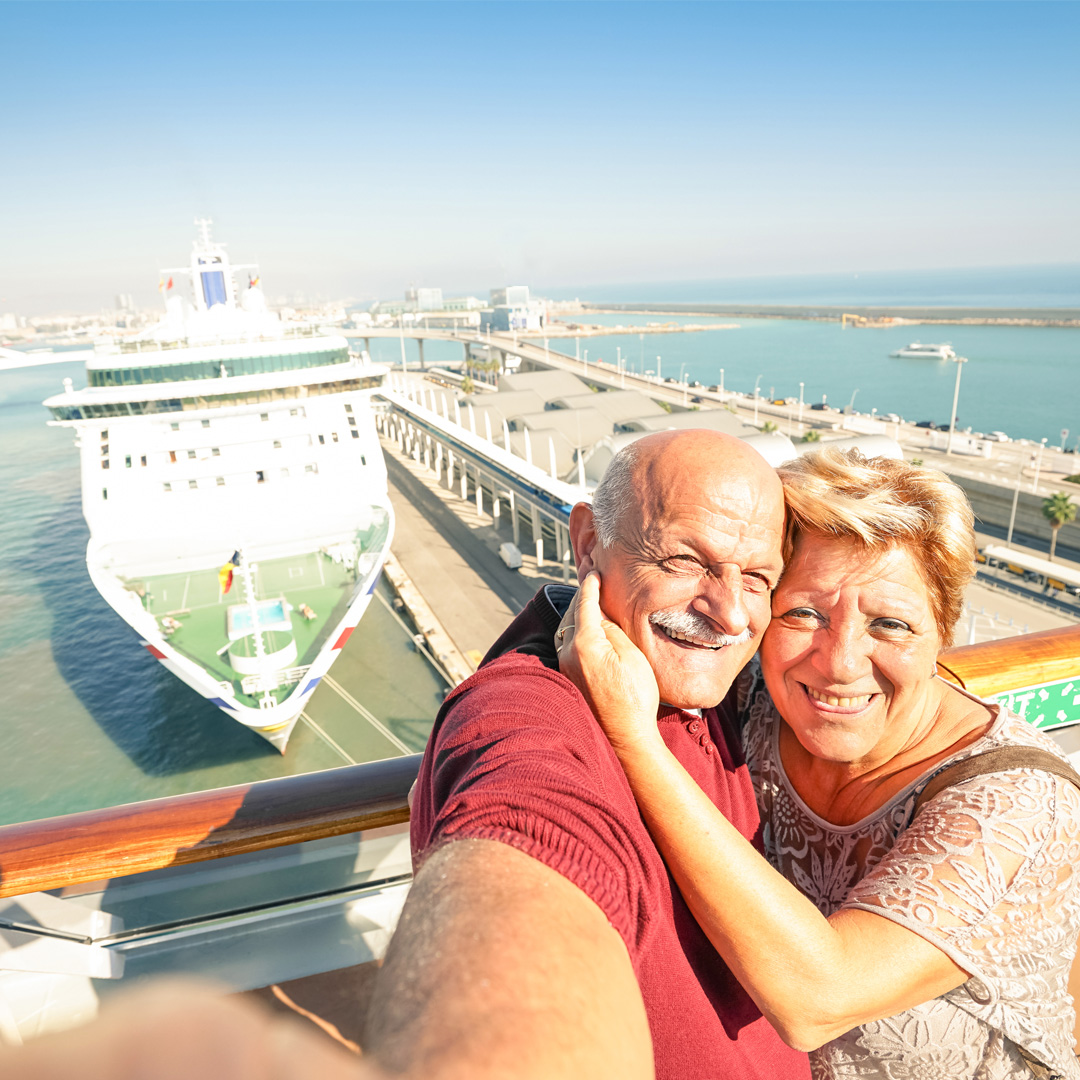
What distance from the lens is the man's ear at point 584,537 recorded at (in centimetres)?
153

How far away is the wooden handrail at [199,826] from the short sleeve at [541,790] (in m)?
0.39

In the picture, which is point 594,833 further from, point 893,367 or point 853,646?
point 893,367

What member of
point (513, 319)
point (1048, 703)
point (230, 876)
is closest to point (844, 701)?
point (1048, 703)

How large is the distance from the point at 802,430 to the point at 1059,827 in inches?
1399

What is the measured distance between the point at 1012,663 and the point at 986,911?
3.55 feet

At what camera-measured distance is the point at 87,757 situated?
13438mm

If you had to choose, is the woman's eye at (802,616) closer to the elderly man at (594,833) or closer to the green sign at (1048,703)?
the elderly man at (594,833)

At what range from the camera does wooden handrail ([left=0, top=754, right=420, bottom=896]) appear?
4.50 ft

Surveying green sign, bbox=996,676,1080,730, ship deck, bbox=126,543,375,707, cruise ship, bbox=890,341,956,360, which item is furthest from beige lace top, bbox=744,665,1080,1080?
cruise ship, bbox=890,341,956,360

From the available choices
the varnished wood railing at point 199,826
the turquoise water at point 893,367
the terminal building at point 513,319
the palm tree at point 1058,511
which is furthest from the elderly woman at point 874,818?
the terminal building at point 513,319

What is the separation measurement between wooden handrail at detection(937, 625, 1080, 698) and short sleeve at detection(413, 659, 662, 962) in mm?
1266

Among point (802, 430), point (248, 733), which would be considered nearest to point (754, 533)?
point (248, 733)

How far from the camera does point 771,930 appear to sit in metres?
1.03

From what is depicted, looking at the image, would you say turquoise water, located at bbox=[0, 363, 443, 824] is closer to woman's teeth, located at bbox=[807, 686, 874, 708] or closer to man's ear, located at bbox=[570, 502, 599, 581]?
man's ear, located at bbox=[570, 502, 599, 581]
